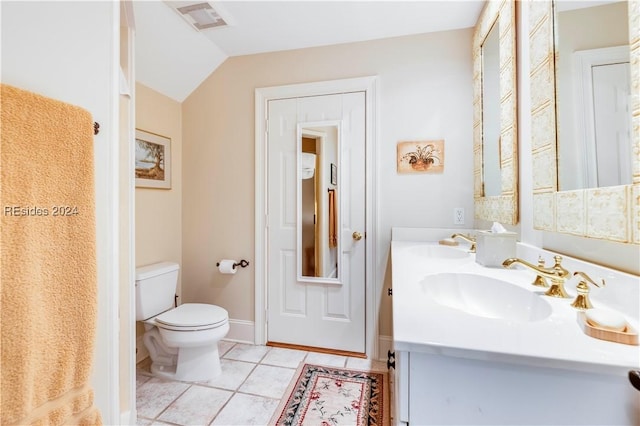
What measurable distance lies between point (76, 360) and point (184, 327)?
106 centimetres

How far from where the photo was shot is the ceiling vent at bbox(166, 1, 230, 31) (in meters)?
1.77

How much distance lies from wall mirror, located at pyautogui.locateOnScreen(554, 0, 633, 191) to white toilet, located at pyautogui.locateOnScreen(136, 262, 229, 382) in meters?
1.96

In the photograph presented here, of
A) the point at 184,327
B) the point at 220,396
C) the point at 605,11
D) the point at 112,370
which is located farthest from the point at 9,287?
the point at 605,11

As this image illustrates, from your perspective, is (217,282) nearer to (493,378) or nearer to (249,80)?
(249,80)

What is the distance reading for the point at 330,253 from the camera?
2.22 metres

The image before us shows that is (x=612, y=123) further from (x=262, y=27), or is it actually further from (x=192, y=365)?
(x=192, y=365)

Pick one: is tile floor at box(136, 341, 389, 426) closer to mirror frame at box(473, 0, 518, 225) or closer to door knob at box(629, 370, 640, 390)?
mirror frame at box(473, 0, 518, 225)

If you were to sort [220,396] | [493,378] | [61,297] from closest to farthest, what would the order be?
[493,378] < [61,297] < [220,396]

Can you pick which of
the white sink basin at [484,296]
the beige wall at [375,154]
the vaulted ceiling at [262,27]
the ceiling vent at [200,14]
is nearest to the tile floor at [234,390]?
the beige wall at [375,154]

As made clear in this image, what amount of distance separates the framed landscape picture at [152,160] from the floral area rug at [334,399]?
5.89 feet

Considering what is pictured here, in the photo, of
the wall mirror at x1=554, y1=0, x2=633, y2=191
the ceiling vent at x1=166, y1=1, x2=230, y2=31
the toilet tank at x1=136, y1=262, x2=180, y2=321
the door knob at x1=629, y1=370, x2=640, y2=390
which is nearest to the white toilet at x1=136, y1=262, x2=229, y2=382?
the toilet tank at x1=136, y1=262, x2=180, y2=321

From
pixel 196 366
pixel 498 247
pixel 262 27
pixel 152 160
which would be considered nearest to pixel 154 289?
pixel 196 366

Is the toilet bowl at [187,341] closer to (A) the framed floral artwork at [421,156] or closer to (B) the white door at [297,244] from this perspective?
(B) the white door at [297,244]

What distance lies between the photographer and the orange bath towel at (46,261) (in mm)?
637
